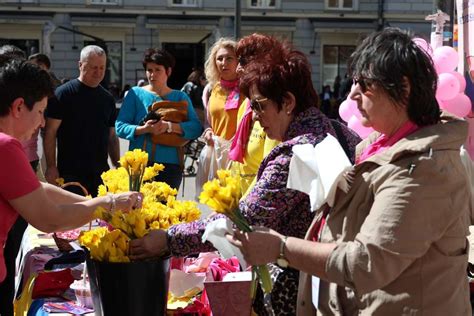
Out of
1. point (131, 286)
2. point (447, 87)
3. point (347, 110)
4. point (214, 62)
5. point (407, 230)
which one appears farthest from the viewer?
point (214, 62)

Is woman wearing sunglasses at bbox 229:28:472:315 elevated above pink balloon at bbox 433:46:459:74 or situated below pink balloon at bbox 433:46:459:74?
below

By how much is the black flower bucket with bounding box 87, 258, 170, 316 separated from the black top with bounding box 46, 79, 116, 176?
3145 millimetres

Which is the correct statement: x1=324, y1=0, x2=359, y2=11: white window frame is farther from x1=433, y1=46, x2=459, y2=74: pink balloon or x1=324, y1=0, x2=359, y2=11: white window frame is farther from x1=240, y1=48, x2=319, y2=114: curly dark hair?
x1=240, y1=48, x2=319, y2=114: curly dark hair

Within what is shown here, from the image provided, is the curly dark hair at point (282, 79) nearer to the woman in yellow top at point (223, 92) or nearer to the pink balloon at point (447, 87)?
the pink balloon at point (447, 87)

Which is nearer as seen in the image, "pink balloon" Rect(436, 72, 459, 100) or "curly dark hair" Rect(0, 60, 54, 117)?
"curly dark hair" Rect(0, 60, 54, 117)

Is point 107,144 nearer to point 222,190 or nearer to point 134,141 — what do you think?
point 134,141

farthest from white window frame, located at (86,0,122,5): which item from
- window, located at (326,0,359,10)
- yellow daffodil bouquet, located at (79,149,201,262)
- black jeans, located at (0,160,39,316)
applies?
yellow daffodil bouquet, located at (79,149,201,262)

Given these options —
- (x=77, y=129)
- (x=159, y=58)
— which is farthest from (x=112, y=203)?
(x=159, y=58)

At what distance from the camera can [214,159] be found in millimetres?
5352

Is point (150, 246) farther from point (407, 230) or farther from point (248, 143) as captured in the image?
point (248, 143)

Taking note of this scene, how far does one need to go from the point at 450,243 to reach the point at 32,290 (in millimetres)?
1755

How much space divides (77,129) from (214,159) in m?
1.06

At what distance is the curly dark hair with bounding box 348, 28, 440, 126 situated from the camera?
186 centimetres

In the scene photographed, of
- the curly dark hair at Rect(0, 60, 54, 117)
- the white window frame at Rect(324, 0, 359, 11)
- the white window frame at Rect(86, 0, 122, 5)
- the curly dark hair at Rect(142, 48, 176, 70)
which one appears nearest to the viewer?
the curly dark hair at Rect(0, 60, 54, 117)
